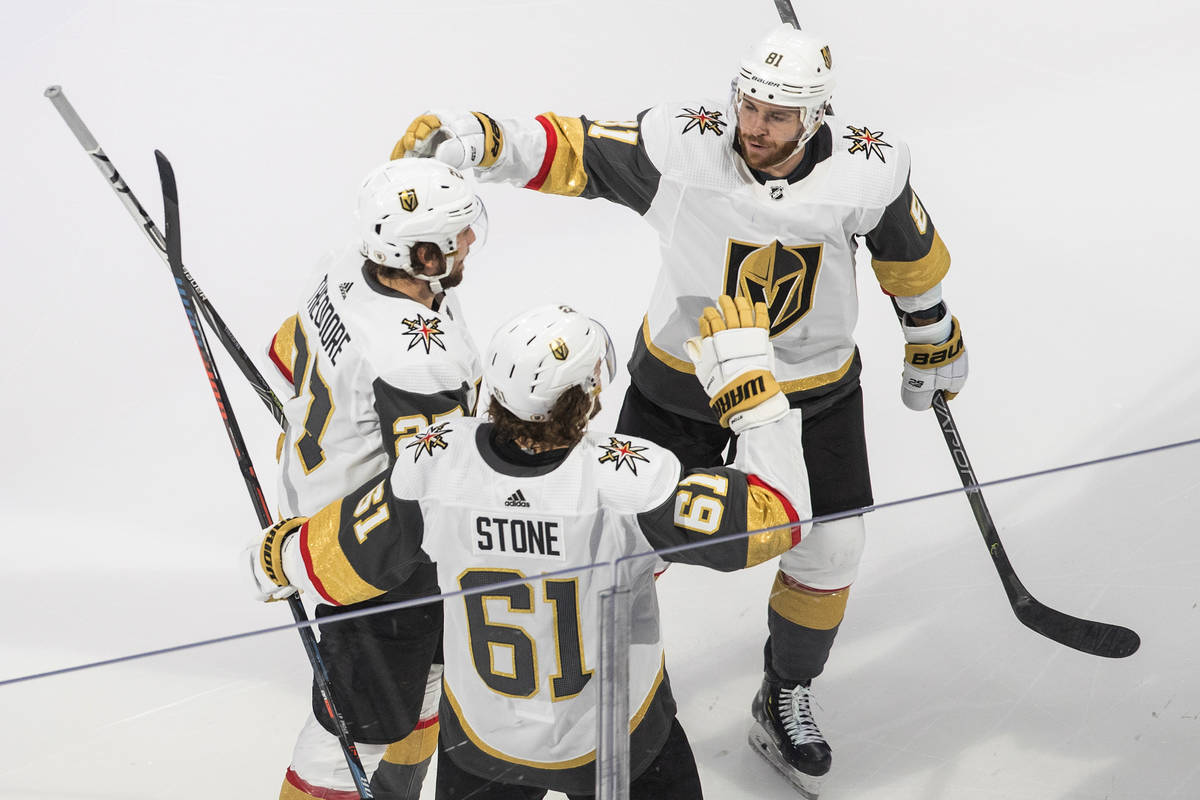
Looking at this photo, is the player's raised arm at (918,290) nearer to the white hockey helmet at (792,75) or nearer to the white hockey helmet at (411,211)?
the white hockey helmet at (792,75)

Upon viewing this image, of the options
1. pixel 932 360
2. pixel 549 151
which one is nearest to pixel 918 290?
pixel 932 360

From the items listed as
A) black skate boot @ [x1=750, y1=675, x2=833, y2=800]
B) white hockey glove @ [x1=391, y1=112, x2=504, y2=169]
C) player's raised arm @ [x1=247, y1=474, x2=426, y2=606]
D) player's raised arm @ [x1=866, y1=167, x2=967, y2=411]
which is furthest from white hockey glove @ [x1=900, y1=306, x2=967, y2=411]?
player's raised arm @ [x1=247, y1=474, x2=426, y2=606]

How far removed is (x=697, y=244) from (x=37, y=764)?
136cm

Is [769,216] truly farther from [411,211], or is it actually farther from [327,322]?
[327,322]

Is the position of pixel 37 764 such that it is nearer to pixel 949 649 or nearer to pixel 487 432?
pixel 487 432

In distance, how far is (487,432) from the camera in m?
1.64

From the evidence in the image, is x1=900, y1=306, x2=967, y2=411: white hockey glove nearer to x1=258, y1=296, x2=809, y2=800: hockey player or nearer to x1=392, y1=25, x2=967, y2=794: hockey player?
x1=392, y1=25, x2=967, y2=794: hockey player

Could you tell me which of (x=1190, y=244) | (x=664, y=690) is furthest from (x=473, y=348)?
(x=1190, y=244)

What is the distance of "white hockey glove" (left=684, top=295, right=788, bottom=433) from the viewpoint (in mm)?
1718

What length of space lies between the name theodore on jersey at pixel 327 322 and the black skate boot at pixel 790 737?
2.69ft

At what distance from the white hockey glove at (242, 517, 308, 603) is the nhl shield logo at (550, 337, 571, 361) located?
486 millimetres

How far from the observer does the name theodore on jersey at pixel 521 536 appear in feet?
5.11

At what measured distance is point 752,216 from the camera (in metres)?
2.23

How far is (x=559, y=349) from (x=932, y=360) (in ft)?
3.84
